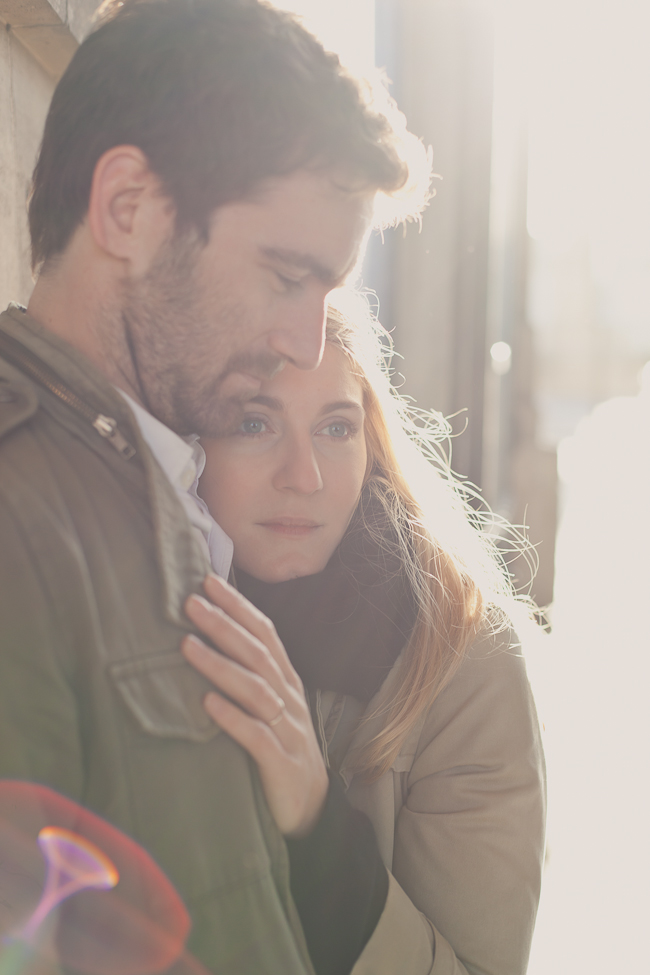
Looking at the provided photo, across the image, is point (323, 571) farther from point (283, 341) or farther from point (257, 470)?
point (283, 341)

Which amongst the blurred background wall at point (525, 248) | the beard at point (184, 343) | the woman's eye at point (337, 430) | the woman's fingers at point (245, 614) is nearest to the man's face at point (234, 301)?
the beard at point (184, 343)

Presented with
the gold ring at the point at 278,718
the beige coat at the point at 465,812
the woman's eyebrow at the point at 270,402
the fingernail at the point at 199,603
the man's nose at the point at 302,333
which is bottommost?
the beige coat at the point at 465,812

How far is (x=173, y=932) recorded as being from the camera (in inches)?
34.2

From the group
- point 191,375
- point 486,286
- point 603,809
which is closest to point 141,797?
point 191,375

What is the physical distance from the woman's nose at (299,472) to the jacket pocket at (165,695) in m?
0.58

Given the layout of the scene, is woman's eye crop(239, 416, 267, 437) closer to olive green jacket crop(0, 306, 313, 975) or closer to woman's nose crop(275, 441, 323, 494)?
woman's nose crop(275, 441, 323, 494)

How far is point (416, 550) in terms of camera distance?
5.43 ft

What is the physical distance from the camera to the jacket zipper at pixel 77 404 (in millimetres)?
974

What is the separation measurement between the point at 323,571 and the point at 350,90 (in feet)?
2.96

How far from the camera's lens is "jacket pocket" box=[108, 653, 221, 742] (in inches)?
33.4

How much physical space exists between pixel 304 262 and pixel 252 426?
16.9 inches

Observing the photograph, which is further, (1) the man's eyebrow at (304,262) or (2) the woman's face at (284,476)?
(2) the woman's face at (284,476)

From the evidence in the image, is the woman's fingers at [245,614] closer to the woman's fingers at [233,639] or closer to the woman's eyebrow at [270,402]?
the woman's fingers at [233,639]

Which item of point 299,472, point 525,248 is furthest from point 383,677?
point 525,248
